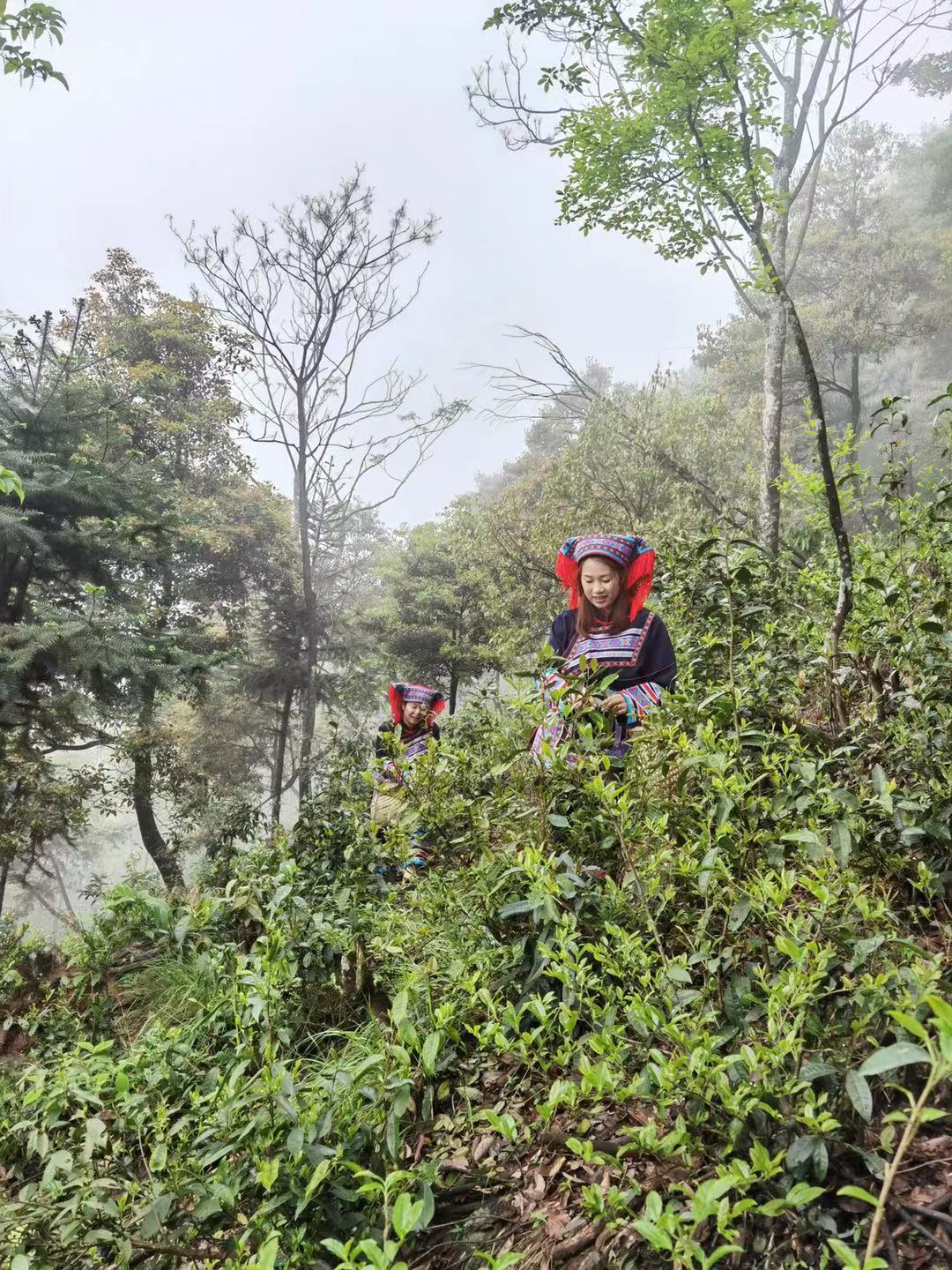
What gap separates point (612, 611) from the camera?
9.96 feet

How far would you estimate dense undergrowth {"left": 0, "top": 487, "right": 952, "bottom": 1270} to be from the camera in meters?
1.01

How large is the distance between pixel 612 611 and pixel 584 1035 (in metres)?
1.95

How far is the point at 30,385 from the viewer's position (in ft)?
22.1

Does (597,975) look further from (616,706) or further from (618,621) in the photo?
(618,621)

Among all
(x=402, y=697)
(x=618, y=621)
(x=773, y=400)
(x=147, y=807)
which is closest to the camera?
(x=618, y=621)

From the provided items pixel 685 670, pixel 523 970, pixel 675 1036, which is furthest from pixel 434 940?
pixel 685 670

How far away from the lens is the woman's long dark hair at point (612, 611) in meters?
3.00

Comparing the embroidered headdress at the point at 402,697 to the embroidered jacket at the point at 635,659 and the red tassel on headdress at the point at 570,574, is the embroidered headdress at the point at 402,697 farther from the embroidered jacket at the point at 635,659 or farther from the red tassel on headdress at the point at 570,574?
the embroidered jacket at the point at 635,659

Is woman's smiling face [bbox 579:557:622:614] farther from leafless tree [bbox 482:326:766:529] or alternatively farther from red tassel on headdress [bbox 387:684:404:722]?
leafless tree [bbox 482:326:766:529]

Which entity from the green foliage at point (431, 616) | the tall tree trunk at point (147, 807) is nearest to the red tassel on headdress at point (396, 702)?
the tall tree trunk at point (147, 807)

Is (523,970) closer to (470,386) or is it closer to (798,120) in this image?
(798,120)

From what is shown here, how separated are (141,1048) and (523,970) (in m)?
0.93

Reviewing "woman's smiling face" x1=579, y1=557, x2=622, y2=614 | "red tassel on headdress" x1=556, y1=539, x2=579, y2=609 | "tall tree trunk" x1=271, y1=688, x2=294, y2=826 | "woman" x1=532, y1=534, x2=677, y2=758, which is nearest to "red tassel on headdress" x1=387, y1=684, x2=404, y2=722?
"woman" x1=532, y1=534, x2=677, y2=758

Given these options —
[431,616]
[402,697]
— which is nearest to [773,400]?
[402,697]
